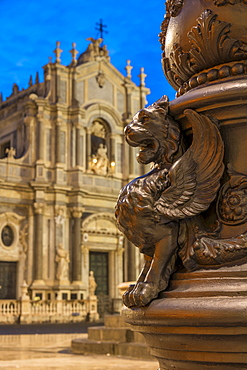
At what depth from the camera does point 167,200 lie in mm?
1890

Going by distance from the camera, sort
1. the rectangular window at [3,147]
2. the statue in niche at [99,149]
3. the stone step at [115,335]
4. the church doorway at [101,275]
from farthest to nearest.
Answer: the rectangular window at [3,147]
the statue in niche at [99,149]
the church doorway at [101,275]
the stone step at [115,335]

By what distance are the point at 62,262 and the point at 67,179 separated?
13.0ft

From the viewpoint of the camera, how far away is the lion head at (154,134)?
1983 millimetres

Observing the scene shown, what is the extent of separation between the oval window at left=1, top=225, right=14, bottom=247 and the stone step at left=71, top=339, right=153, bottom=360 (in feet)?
54.3

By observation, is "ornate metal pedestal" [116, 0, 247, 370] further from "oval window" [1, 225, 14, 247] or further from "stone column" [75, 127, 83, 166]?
"stone column" [75, 127, 83, 166]

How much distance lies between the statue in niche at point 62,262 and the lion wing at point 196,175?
23374mm

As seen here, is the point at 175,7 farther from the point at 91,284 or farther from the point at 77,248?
the point at 77,248

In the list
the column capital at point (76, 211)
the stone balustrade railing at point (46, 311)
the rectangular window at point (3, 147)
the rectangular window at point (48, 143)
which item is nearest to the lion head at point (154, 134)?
the stone balustrade railing at point (46, 311)

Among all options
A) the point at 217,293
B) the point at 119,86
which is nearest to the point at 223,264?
the point at 217,293

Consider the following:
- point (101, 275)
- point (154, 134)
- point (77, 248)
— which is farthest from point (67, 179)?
point (154, 134)

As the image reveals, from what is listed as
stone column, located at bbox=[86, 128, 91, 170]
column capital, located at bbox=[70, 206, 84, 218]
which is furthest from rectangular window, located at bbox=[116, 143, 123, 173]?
column capital, located at bbox=[70, 206, 84, 218]

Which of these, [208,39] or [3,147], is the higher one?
[3,147]

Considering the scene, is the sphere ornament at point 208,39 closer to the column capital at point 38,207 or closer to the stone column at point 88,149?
the column capital at point 38,207

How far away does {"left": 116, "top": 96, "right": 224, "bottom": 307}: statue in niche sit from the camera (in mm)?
1880
